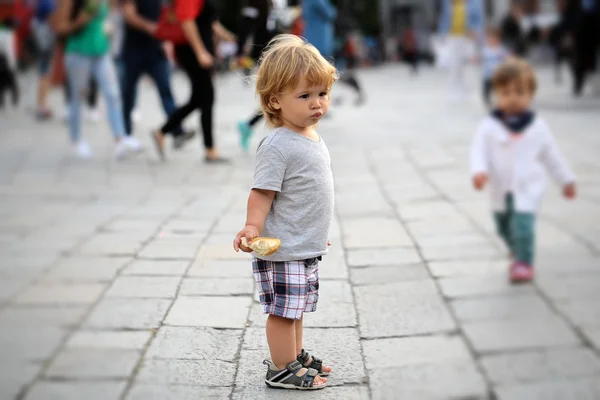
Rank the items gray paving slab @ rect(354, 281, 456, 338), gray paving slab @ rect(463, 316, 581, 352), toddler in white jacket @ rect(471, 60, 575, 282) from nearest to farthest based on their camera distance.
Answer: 1. gray paving slab @ rect(463, 316, 581, 352)
2. gray paving slab @ rect(354, 281, 456, 338)
3. toddler in white jacket @ rect(471, 60, 575, 282)

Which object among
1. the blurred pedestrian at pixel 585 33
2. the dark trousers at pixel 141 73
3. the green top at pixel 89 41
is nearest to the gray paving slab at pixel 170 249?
the dark trousers at pixel 141 73

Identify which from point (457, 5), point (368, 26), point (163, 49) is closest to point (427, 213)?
Result: point (163, 49)

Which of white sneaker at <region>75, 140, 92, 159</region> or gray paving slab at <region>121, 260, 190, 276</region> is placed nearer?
gray paving slab at <region>121, 260, 190, 276</region>

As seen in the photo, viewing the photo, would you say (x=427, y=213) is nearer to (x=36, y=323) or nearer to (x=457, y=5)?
(x=36, y=323)

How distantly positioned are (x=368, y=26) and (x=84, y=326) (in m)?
41.9

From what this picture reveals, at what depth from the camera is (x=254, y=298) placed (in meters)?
3.99

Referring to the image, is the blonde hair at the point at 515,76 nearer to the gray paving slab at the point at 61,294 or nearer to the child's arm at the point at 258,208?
the child's arm at the point at 258,208

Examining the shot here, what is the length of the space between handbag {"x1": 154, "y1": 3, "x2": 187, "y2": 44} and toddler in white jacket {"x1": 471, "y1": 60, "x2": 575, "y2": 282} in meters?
3.86

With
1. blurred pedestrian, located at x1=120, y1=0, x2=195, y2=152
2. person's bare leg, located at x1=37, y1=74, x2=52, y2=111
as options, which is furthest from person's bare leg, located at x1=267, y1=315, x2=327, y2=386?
person's bare leg, located at x1=37, y1=74, x2=52, y2=111

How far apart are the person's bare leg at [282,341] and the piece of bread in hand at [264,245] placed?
0.33 m

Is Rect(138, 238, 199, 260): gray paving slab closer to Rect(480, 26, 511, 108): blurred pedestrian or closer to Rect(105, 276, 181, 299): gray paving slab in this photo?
Rect(105, 276, 181, 299): gray paving slab

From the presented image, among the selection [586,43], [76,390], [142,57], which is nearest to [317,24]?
[142,57]

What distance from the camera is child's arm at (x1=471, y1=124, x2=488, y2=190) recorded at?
429cm

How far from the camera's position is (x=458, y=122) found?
1091cm
